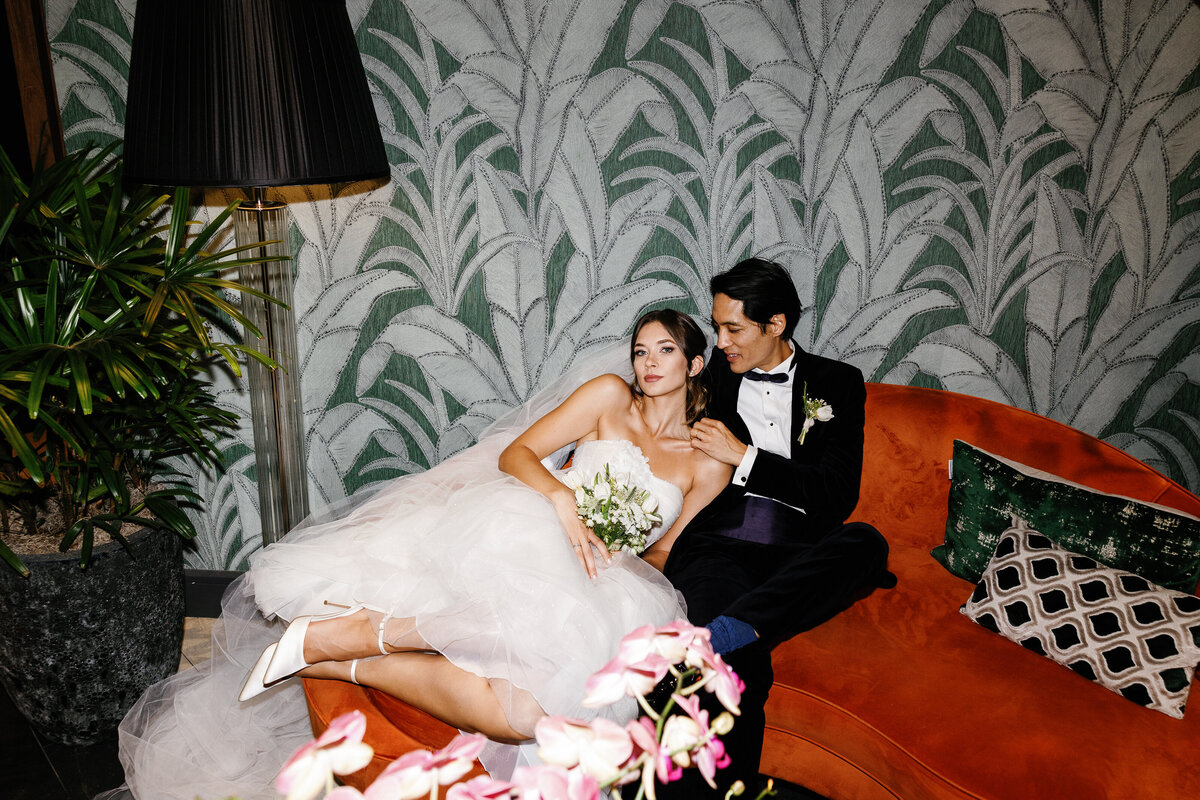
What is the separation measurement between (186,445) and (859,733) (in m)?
2.47

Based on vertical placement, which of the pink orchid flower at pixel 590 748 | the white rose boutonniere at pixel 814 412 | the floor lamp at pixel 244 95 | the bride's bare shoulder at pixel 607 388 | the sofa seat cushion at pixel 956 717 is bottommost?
the sofa seat cushion at pixel 956 717

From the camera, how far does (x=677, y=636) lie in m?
0.73

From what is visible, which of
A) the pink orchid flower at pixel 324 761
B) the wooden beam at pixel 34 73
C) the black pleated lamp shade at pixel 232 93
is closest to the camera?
the pink orchid flower at pixel 324 761

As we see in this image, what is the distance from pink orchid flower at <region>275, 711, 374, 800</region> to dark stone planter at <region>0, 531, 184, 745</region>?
76.1 inches

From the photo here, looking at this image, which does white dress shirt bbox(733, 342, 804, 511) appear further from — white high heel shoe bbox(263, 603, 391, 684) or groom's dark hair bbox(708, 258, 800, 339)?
white high heel shoe bbox(263, 603, 391, 684)

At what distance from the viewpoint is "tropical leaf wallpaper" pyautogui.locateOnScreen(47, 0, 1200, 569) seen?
237cm

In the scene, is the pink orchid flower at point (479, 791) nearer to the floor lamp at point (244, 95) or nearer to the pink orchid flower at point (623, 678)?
the pink orchid flower at point (623, 678)

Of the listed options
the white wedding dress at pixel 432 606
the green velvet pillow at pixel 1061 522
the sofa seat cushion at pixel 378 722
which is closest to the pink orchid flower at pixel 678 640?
the white wedding dress at pixel 432 606

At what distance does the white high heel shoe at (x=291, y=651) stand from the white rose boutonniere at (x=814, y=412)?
1.36 metres

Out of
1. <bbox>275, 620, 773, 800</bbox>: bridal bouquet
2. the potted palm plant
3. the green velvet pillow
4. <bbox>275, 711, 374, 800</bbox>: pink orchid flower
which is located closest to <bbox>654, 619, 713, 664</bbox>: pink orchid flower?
<bbox>275, 620, 773, 800</bbox>: bridal bouquet

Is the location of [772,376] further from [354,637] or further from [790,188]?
[354,637]

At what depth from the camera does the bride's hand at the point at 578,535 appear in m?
1.95

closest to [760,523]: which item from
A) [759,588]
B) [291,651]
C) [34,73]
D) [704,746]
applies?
[759,588]

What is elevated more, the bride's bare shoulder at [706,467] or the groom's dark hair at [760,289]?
the groom's dark hair at [760,289]
